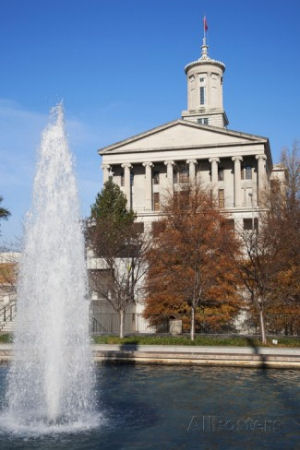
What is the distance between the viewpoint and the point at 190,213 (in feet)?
124

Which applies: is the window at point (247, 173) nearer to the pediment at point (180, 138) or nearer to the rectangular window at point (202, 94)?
the pediment at point (180, 138)

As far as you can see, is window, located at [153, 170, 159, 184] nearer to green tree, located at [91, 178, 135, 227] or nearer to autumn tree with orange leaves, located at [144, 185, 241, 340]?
green tree, located at [91, 178, 135, 227]

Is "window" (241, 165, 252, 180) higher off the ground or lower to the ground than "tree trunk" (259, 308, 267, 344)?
higher

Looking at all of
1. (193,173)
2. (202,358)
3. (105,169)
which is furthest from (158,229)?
(105,169)

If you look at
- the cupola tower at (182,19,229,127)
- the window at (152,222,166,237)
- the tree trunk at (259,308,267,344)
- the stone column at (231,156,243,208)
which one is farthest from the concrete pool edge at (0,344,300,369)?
the cupola tower at (182,19,229,127)

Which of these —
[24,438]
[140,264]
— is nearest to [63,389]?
[24,438]

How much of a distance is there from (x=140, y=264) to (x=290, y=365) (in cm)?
1696

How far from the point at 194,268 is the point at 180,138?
118 ft

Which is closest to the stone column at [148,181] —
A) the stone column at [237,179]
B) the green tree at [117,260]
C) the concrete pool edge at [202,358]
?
the stone column at [237,179]

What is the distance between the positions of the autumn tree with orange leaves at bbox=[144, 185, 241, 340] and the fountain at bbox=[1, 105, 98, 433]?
18.1 meters

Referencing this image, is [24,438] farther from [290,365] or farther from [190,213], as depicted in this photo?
[190,213]

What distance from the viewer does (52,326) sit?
45.7 feet

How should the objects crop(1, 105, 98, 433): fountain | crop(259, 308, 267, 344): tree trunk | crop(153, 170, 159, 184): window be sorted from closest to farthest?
crop(1, 105, 98, 433): fountain
crop(259, 308, 267, 344): tree trunk
crop(153, 170, 159, 184): window

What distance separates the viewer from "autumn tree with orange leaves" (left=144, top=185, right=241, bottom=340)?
3309cm
